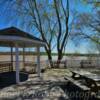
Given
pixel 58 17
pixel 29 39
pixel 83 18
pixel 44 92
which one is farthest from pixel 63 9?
pixel 44 92

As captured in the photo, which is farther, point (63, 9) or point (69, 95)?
point (63, 9)

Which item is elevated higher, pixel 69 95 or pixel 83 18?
pixel 83 18

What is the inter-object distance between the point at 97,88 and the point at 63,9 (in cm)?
2080

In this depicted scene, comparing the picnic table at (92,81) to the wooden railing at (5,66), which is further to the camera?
the wooden railing at (5,66)

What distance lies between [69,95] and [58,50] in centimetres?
2006

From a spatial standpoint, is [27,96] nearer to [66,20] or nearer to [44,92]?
[44,92]

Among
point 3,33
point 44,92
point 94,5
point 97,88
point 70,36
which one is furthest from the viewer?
point 70,36

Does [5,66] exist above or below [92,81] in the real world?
above

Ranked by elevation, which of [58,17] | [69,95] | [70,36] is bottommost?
[69,95]

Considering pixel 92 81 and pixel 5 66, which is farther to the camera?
pixel 5 66

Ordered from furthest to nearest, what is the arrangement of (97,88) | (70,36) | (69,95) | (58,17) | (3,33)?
(70,36) < (58,17) < (3,33) < (69,95) < (97,88)

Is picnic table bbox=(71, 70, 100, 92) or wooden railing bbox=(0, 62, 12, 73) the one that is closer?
picnic table bbox=(71, 70, 100, 92)

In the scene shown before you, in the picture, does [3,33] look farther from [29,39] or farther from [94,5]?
[94,5]

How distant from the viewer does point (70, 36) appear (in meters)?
33.1
